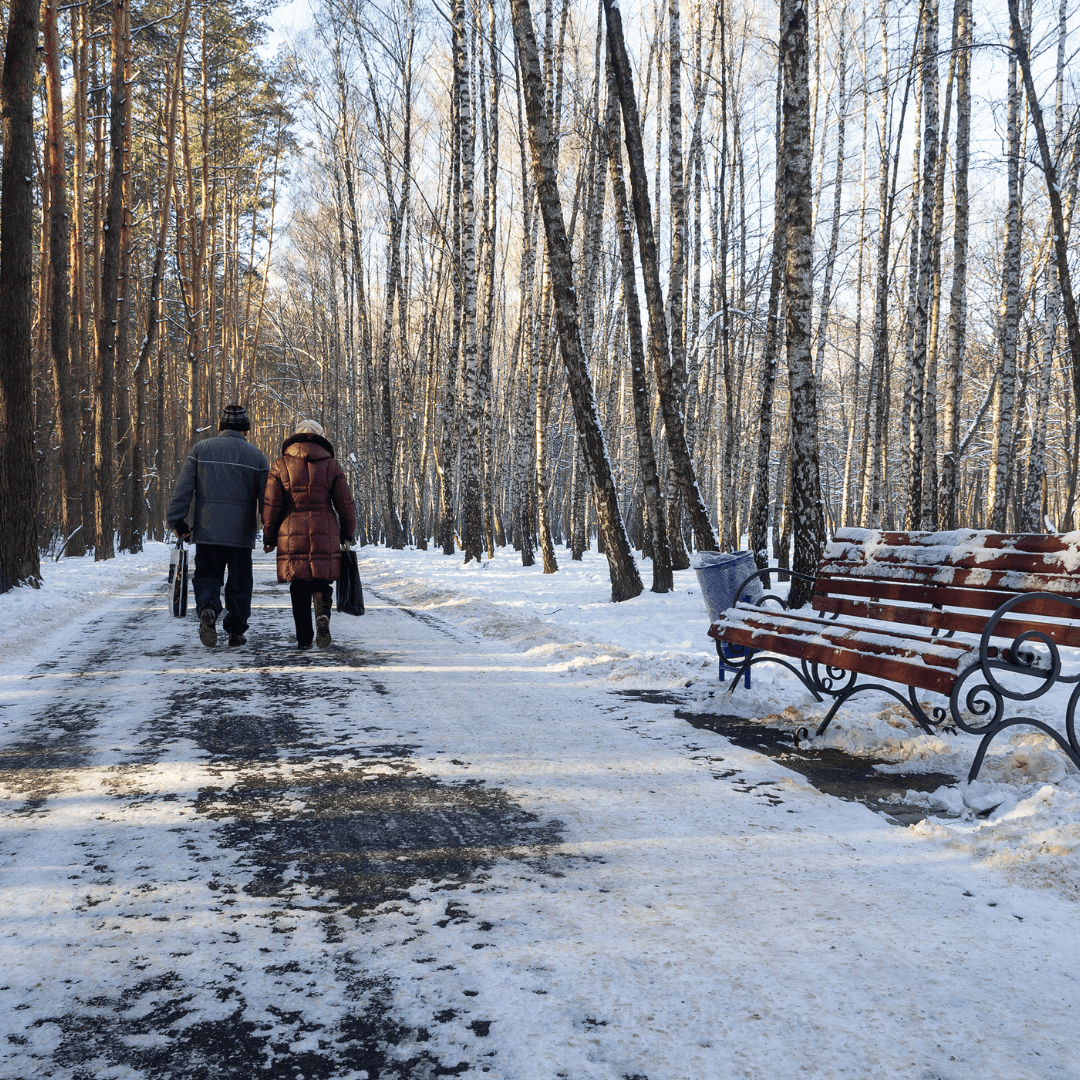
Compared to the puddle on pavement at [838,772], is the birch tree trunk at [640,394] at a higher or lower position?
higher

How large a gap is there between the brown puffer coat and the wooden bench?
11.4 ft

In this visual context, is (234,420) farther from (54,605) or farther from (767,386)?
(767,386)

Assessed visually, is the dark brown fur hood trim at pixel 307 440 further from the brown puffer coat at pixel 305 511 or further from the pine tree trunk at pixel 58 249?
the pine tree trunk at pixel 58 249

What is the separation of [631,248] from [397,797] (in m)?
10.5

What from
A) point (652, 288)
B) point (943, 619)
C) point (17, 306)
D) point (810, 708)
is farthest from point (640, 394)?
point (17, 306)

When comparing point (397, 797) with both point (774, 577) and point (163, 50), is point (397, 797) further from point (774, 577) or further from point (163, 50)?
point (163, 50)

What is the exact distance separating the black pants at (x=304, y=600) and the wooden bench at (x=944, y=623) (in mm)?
3513

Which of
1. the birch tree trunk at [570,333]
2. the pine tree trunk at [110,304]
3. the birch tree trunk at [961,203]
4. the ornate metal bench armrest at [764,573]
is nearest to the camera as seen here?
the ornate metal bench armrest at [764,573]

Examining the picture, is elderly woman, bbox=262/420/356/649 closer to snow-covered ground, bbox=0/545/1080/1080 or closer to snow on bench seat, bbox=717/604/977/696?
snow-covered ground, bbox=0/545/1080/1080

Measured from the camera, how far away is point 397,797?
331cm

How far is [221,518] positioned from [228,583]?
0.62 meters

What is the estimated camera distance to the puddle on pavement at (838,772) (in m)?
3.34

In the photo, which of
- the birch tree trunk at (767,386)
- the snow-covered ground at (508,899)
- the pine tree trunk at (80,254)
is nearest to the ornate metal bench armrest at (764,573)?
the snow-covered ground at (508,899)

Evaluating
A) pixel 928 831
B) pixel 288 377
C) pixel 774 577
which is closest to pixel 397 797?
pixel 928 831
